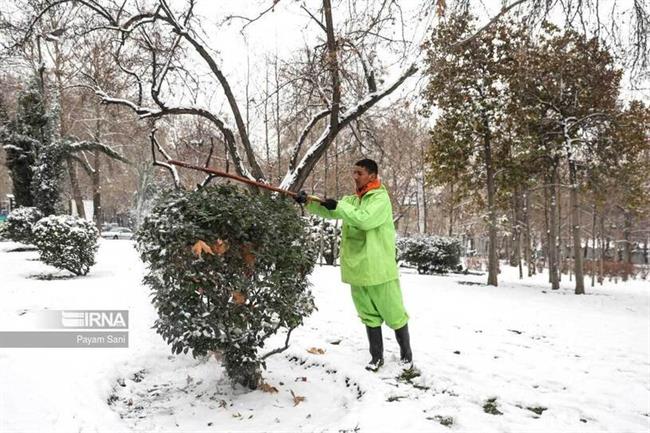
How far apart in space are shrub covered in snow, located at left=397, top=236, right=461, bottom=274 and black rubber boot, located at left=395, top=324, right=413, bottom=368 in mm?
13938

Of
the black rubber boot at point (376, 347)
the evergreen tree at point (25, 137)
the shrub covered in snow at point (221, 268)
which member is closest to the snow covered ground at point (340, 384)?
the black rubber boot at point (376, 347)

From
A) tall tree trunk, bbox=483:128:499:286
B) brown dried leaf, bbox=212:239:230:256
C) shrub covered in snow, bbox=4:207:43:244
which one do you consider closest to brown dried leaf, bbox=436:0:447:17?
brown dried leaf, bbox=212:239:230:256

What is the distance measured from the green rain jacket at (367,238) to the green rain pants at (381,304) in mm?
131

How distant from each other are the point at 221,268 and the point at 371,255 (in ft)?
4.70

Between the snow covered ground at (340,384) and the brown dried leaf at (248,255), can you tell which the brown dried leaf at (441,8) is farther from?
the snow covered ground at (340,384)

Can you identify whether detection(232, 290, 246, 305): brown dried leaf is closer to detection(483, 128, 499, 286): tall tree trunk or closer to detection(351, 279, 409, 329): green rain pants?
detection(351, 279, 409, 329): green rain pants

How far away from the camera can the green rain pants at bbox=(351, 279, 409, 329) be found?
14.0ft

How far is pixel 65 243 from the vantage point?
398 inches

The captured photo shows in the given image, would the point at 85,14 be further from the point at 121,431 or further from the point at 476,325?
the point at 476,325

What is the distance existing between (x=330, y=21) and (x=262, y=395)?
219 inches

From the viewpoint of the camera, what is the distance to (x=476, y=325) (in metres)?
7.51

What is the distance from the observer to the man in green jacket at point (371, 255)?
4047mm

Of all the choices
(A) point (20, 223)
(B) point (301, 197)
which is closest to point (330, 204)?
(B) point (301, 197)

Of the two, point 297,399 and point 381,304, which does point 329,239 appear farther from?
point 297,399
